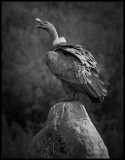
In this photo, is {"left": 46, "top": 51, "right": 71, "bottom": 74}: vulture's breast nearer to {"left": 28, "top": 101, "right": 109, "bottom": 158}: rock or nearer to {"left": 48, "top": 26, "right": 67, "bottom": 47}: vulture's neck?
{"left": 48, "top": 26, "right": 67, "bottom": 47}: vulture's neck

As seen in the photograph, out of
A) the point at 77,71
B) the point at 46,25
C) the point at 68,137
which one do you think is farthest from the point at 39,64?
the point at 68,137

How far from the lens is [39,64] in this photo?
18703mm

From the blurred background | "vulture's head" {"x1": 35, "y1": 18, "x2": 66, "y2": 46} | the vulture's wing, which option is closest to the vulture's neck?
"vulture's head" {"x1": 35, "y1": 18, "x2": 66, "y2": 46}

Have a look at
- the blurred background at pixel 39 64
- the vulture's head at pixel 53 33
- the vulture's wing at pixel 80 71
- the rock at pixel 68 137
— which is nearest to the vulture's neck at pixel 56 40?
the vulture's head at pixel 53 33

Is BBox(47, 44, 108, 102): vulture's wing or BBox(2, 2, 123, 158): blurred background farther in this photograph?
BBox(2, 2, 123, 158): blurred background

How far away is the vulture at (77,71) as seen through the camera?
7.17m

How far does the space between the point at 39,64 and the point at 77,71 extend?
11.6m

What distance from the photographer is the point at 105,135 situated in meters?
15.0

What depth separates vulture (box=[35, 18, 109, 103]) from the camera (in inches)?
282

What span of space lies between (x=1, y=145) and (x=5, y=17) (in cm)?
688

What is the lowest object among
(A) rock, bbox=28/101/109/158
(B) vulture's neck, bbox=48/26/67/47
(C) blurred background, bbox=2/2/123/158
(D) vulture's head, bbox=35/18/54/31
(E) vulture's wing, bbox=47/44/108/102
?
(A) rock, bbox=28/101/109/158

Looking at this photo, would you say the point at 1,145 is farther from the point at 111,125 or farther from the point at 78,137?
the point at 78,137

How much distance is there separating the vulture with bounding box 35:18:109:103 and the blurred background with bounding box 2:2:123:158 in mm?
8411

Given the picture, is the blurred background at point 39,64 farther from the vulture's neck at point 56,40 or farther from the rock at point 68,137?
the rock at point 68,137
